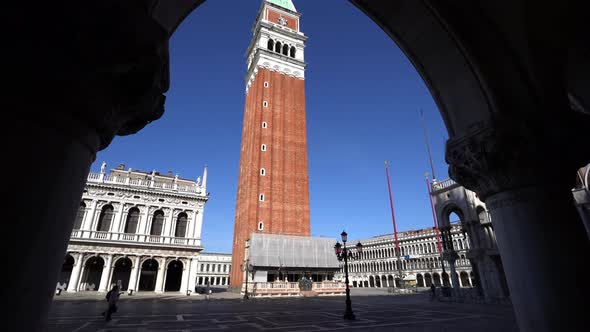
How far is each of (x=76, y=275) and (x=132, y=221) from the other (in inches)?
252

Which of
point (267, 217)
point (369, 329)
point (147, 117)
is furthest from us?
point (267, 217)

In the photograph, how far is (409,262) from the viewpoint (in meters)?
59.7

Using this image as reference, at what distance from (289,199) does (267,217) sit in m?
4.10

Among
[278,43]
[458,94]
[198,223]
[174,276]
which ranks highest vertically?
[278,43]

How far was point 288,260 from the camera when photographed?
33531mm

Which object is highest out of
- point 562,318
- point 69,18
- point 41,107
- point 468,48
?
point 468,48

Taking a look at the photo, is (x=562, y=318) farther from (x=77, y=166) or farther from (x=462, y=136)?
(x=77, y=166)

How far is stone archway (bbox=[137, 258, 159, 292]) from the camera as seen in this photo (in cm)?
3036

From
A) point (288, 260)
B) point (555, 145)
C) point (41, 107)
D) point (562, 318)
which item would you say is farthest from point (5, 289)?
point (288, 260)

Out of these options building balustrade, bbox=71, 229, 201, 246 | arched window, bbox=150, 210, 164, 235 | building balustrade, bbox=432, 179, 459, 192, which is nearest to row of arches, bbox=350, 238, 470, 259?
building balustrade, bbox=432, 179, 459, 192

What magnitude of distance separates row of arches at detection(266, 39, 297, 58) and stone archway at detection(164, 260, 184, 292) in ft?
112

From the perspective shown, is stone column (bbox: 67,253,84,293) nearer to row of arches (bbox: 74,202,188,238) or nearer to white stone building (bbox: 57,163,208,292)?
white stone building (bbox: 57,163,208,292)

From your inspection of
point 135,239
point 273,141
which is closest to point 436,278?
point 273,141

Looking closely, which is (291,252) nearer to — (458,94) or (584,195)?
(584,195)
